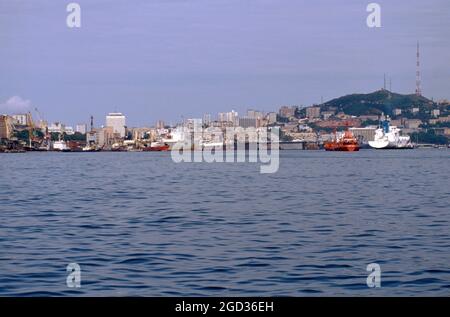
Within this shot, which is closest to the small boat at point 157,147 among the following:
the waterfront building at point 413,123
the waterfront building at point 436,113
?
the waterfront building at point 413,123

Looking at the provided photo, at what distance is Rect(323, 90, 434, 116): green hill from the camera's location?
178 metres

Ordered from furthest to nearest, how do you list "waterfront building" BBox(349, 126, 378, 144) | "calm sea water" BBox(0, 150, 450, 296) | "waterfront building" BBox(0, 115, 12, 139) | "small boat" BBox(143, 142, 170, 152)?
"waterfront building" BBox(349, 126, 378, 144), "small boat" BBox(143, 142, 170, 152), "waterfront building" BBox(0, 115, 12, 139), "calm sea water" BBox(0, 150, 450, 296)

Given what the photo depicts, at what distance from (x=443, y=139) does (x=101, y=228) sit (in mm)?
182170

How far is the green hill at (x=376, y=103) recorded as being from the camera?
17762cm

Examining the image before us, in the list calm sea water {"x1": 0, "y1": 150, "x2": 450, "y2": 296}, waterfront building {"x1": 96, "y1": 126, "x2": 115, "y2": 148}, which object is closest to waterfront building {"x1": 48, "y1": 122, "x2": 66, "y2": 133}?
waterfront building {"x1": 96, "y1": 126, "x2": 115, "y2": 148}

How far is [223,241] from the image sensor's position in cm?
1471

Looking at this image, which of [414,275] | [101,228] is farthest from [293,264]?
[101,228]

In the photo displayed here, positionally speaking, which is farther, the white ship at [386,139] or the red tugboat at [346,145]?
the white ship at [386,139]

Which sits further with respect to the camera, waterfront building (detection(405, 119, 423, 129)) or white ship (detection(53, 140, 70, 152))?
waterfront building (detection(405, 119, 423, 129))

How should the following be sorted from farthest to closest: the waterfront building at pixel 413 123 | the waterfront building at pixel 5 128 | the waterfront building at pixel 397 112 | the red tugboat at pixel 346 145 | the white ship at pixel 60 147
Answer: the waterfront building at pixel 397 112
the waterfront building at pixel 413 123
the white ship at pixel 60 147
the waterfront building at pixel 5 128
the red tugboat at pixel 346 145

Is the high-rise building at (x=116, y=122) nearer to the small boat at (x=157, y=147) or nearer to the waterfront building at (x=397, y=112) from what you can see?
the small boat at (x=157, y=147)

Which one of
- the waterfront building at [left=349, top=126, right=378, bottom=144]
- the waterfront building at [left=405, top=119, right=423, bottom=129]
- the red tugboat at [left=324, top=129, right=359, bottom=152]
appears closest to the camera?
the red tugboat at [left=324, top=129, right=359, bottom=152]

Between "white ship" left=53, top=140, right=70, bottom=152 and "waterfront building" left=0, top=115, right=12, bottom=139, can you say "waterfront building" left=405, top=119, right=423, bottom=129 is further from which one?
"waterfront building" left=0, top=115, right=12, bottom=139

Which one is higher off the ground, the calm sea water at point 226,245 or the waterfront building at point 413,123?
the waterfront building at point 413,123
